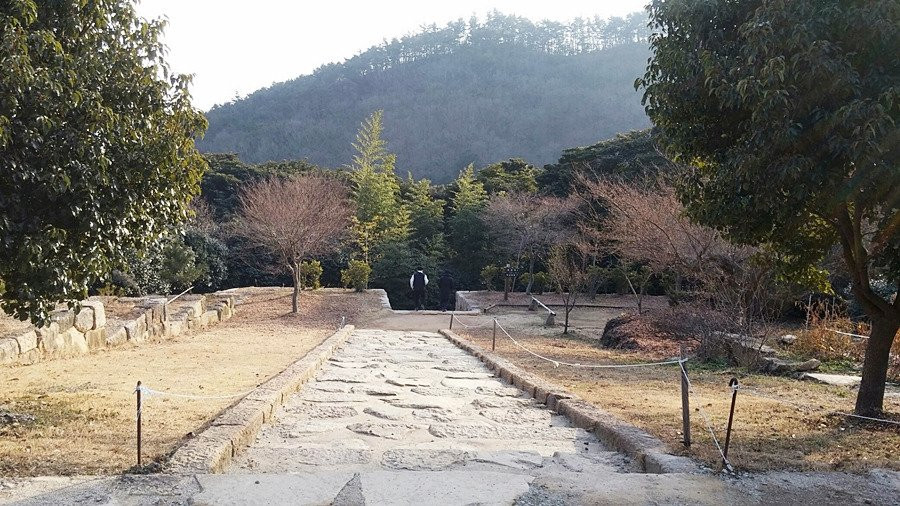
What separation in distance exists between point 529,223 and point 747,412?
65.4 ft

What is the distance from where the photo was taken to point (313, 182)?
27703 millimetres

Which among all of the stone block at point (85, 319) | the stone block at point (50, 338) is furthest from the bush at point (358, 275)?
the stone block at point (50, 338)

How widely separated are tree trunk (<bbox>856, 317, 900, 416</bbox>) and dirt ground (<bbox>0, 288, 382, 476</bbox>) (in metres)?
5.60

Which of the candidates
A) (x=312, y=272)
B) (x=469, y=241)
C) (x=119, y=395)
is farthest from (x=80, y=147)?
(x=469, y=241)

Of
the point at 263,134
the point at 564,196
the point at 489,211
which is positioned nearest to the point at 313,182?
the point at 489,211

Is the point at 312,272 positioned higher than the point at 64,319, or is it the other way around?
the point at 312,272

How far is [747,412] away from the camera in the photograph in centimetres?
669

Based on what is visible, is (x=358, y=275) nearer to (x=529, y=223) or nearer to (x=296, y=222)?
(x=296, y=222)

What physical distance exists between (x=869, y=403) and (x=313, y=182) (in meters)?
23.5

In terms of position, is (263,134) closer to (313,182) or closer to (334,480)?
(313,182)

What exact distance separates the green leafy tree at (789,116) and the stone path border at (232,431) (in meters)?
4.14

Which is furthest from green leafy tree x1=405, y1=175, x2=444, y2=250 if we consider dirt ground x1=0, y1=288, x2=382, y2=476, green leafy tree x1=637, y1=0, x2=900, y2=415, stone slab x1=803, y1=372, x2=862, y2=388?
green leafy tree x1=637, y1=0, x2=900, y2=415

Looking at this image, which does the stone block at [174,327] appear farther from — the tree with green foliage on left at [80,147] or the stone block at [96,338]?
the tree with green foliage on left at [80,147]

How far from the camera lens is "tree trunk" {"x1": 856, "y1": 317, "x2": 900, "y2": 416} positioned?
622cm
